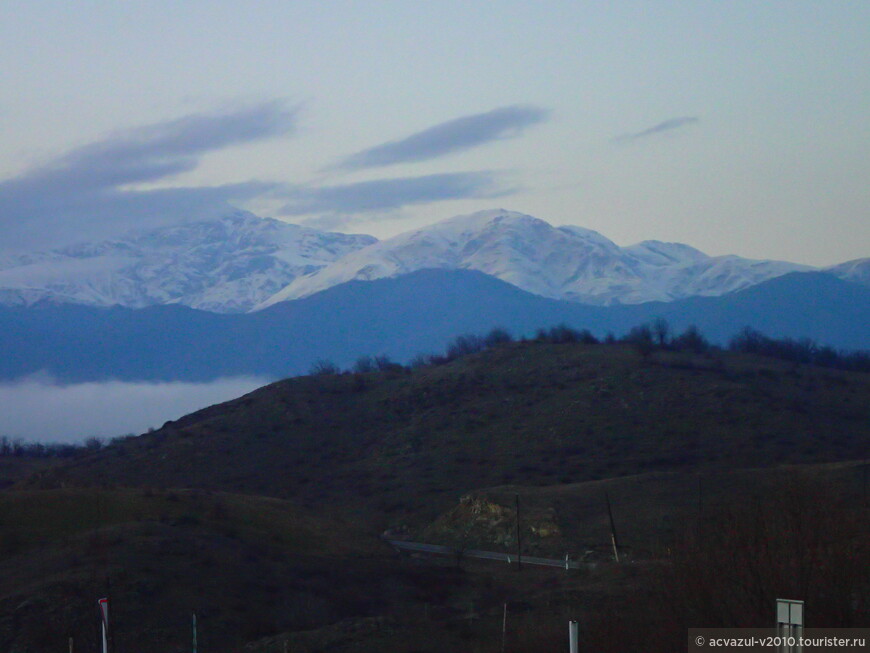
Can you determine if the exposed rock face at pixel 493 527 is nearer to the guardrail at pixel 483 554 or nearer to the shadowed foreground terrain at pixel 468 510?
the shadowed foreground terrain at pixel 468 510

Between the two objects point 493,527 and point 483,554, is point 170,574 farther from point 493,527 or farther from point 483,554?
point 493,527

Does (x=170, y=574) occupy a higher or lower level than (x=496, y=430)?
lower

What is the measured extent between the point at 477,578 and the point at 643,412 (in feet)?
159

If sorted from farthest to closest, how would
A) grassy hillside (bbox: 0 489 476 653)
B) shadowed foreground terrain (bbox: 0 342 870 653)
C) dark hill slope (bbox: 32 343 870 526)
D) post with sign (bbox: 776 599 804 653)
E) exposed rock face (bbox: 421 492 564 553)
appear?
dark hill slope (bbox: 32 343 870 526), exposed rock face (bbox: 421 492 564 553), grassy hillside (bbox: 0 489 476 653), shadowed foreground terrain (bbox: 0 342 870 653), post with sign (bbox: 776 599 804 653)

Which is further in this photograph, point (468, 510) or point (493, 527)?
point (468, 510)

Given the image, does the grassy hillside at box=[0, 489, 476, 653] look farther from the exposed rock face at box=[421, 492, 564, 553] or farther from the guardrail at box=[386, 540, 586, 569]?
the exposed rock face at box=[421, 492, 564, 553]

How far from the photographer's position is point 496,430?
299 ft

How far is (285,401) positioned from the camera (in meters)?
106

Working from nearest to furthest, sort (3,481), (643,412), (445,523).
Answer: (445,523) → (643,412) → (3,481)

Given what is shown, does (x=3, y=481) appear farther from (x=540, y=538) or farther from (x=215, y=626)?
(x=215, y=626)

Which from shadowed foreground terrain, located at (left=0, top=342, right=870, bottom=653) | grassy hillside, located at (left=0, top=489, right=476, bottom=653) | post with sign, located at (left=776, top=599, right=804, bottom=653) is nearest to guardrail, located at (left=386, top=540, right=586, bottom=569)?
shadowed foreground terrain, located at (left=0, top=342, right=870, bottom=653)

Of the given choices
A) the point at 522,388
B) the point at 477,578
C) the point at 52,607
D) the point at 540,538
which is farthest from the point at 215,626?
the point at 522,388

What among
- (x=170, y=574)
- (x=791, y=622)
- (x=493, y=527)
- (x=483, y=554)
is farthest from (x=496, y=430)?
(x=791, y=622)

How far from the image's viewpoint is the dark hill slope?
78.7 metres
